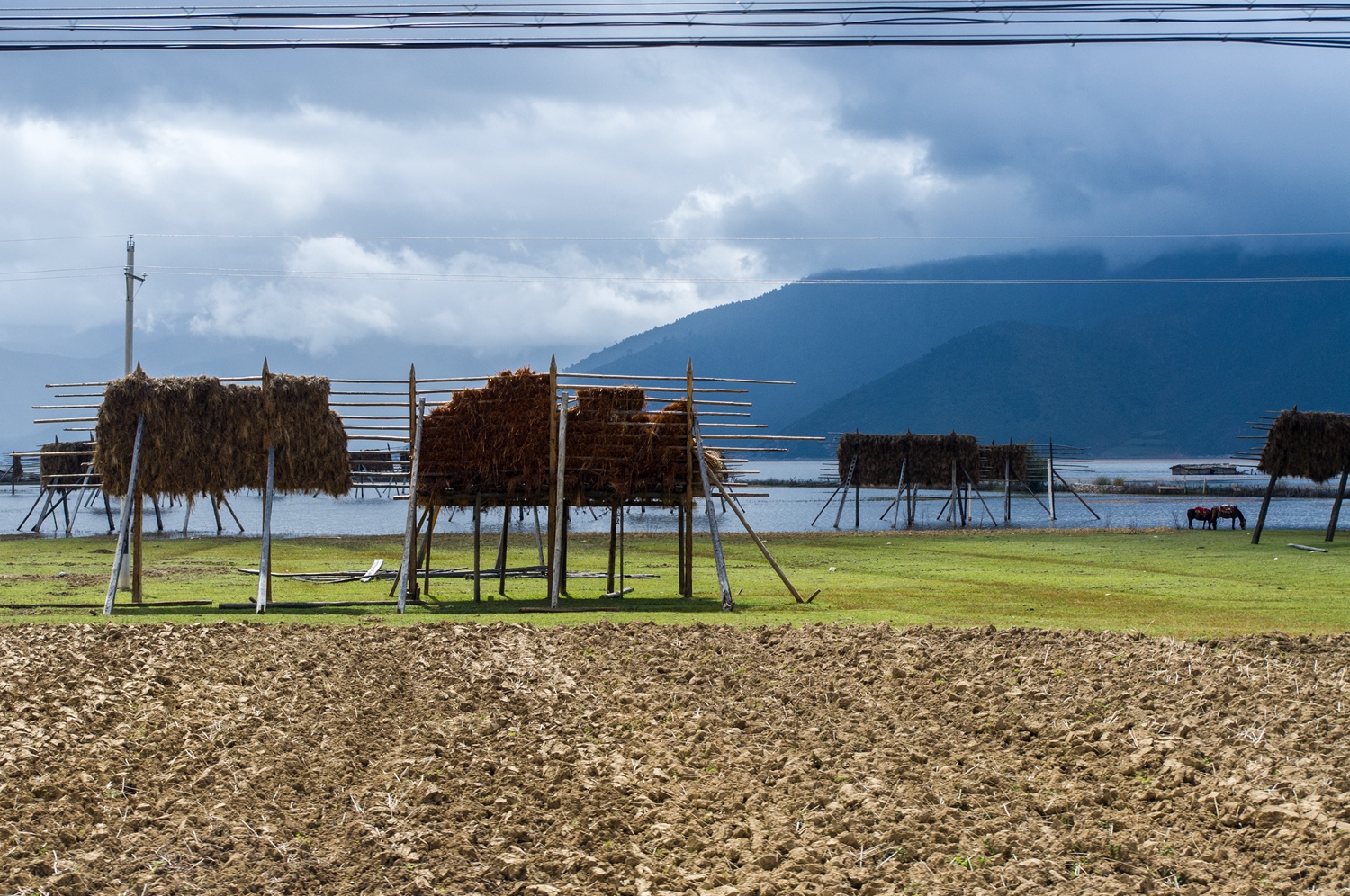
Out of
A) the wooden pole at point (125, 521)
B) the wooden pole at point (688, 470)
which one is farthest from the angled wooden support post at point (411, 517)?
the wooden pole at point (688, 470)

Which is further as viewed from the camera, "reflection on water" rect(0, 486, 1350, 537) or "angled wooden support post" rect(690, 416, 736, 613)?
"reflection on water" rect(0, 486, 1350, 537)

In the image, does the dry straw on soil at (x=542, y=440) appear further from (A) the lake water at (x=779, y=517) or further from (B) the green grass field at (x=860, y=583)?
(A) the lake water at (x=779, y=517)

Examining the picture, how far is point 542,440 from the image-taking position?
19453 millimetres

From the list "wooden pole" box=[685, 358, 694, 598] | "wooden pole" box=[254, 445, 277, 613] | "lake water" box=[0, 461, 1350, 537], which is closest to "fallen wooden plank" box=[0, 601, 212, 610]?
"wooden pole" box=[254, 445, 277, 613]

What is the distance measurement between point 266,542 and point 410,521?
221 cm

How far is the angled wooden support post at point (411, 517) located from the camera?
57.3 feet

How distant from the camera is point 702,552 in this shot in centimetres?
3362

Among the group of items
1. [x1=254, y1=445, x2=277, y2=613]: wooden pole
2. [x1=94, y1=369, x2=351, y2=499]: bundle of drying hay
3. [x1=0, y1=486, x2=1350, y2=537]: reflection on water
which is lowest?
[x1=0, y1=486, x2=1350, y2=537]: reflection on water

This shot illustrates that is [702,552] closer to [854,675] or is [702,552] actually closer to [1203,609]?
[1203,609]

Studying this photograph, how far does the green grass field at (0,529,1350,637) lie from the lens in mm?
16703

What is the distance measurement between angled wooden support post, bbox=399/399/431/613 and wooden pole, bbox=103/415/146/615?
156 inches

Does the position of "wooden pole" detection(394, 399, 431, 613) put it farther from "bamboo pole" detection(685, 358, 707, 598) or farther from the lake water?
the lake water

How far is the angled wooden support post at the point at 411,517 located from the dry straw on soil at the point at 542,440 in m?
0.35

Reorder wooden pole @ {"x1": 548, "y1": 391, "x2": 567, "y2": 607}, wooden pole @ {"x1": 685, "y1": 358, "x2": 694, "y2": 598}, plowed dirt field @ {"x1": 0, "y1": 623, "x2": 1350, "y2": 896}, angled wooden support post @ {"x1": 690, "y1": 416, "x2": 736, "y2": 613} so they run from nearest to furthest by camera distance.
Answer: plowed dirt field @ {"x1": 0, "y1": 623, "x2": 1350, "y2": 896} < angled wooden support post @ {"x1": 690, "y1": 416, "x2": 736, "y2": 613} < wooden pole @ {"x1": 548, "y1": 391, "x2": 567, "y2": 607} < wooden pole @ {"x1": 685, "y1": 358, "x2": 694, "y2": 598}
